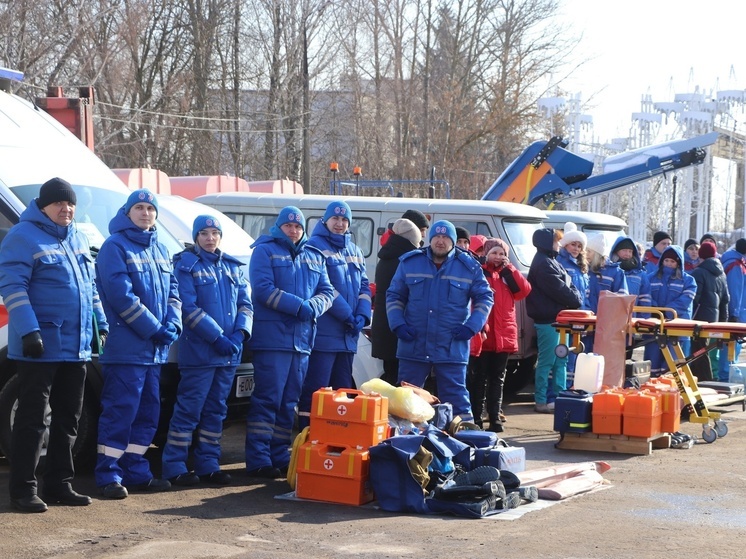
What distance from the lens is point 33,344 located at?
6785 millimetres

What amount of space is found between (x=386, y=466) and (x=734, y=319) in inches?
413

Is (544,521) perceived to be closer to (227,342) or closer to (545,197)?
(227,342)

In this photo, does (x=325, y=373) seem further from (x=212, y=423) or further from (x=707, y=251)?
(x=707, y=251)

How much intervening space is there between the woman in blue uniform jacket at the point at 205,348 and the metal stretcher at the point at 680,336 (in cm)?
412

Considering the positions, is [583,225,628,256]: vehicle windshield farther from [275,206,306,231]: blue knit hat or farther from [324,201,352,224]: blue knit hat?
[275,206,306,231]: blue knit hat

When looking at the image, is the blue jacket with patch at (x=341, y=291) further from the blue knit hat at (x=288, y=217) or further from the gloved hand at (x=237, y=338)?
the gloved hand at (x=237, y=338)

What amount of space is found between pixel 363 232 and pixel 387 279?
12.9ft

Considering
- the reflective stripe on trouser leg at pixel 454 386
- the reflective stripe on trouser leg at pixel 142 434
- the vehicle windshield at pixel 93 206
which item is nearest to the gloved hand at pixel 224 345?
the reflective stripe on trouser leg at pixel 142 434

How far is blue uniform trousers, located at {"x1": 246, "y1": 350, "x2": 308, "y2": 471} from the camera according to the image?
857cm

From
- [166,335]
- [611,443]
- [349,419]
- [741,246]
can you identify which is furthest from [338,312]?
[741,246]

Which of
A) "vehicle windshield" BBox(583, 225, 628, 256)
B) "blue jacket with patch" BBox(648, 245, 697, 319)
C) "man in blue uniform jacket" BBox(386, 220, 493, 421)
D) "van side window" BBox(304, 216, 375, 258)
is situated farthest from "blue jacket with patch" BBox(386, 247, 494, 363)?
"vehicle windshield" BBox(583, 225, 628, 256)

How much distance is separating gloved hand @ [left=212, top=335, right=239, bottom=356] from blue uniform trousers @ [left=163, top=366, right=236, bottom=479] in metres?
0.17

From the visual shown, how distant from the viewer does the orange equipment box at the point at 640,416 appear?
33.0 feet

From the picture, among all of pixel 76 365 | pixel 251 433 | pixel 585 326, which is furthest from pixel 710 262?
pixel 76 365
